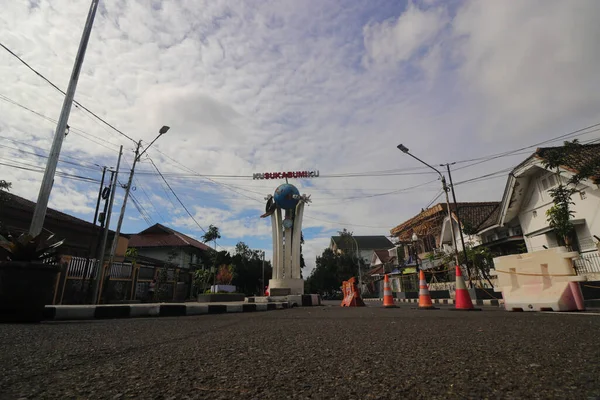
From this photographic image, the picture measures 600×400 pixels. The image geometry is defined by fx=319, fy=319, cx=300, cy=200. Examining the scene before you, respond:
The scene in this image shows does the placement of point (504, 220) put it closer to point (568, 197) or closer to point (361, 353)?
point (568, 197)

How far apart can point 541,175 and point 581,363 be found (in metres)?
19.1

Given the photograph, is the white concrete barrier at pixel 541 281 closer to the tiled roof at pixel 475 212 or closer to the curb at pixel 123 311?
the curb at pixel 123 311


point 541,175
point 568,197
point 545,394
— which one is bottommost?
point 545,394

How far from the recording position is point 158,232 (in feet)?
135

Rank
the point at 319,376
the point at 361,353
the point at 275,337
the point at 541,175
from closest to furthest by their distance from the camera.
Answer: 1. the point at 319,376
2. the point at 361,353
3. the point at 275,337
4. the point at 541,175

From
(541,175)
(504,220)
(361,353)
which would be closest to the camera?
(361,353)

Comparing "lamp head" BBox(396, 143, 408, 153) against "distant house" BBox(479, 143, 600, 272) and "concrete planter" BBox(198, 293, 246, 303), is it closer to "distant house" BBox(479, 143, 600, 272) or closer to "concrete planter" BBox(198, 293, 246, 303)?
"distant house" BBox(479, 143, 600, 272)

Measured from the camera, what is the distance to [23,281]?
14.6 ft

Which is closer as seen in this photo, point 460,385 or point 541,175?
point 460,385

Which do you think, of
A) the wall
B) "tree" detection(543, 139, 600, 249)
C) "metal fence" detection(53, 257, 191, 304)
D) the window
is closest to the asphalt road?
"metal fence" detection(53, 257, 191, 304)

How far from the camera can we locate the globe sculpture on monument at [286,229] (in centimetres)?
2161

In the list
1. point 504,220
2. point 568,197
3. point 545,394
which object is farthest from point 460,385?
point 504,220

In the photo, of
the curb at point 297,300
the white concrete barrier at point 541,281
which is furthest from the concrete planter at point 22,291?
the curb at point 297,300

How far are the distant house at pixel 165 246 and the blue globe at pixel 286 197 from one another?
69.0 feet
